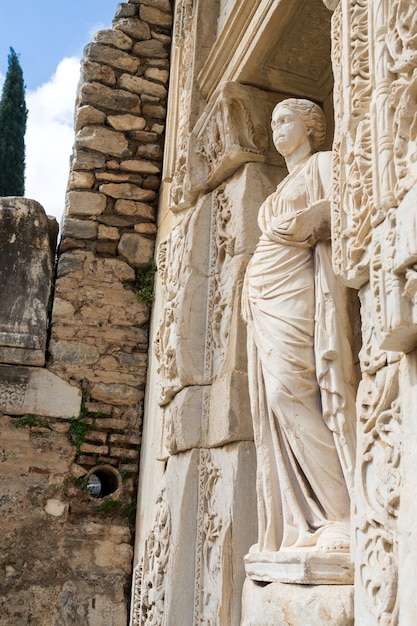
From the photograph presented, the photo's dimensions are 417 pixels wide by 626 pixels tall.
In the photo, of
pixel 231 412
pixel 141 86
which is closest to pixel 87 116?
pixel 141 86

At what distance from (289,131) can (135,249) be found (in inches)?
106

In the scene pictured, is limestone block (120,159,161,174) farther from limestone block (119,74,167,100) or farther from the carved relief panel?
the carved relief panel

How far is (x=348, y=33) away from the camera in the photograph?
2627mm

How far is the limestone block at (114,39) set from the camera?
6.44m

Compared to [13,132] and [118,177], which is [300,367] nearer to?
[118,177]

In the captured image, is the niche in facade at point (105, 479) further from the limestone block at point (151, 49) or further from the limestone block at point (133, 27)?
the limestone block at point (133, 27)

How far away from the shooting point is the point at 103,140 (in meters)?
6.23

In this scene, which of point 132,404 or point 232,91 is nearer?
point 232,91

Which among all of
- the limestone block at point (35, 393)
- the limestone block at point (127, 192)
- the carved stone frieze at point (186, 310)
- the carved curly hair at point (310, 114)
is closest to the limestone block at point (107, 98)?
the limestone block at point (127, 192)

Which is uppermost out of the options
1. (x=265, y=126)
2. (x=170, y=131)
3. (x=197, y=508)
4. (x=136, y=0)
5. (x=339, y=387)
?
(x=136, y=0)

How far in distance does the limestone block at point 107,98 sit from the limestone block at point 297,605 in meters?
4.47

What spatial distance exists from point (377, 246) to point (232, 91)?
2487mm

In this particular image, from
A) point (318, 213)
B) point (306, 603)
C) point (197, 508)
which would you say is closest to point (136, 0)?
point (318, 213)

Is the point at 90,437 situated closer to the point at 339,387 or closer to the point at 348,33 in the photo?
the point at 339,387
